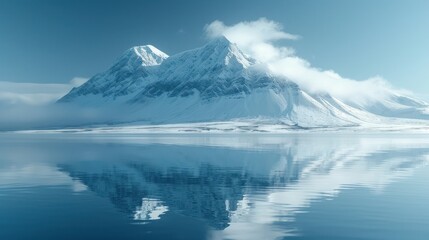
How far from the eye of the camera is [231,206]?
38156 millimetres

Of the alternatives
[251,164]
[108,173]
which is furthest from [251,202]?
[251,164]

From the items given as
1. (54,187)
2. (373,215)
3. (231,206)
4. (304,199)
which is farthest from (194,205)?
(54,187)

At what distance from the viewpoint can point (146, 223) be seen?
31391mm

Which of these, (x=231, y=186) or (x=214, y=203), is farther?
(x=231, y=186)

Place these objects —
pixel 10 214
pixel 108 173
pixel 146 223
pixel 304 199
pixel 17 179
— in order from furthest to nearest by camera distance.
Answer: pixel 108 173 < pixel 17 179 < pixel 304 199 < pixel 10 214 < pixel 146 223

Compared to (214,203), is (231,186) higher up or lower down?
higher up

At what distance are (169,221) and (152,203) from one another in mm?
7457

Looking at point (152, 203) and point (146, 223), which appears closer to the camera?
point (146, 223)

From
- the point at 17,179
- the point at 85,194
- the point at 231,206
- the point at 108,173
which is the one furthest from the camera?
the point at 108,173

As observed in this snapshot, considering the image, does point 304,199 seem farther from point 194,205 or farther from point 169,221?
point 169,221

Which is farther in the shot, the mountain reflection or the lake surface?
the mountain reflection

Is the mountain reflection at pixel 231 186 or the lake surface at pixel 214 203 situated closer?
the lake surface at pixel 214 203

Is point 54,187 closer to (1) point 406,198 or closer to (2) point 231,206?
(2) point 231,206

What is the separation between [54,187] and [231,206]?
2154cm
